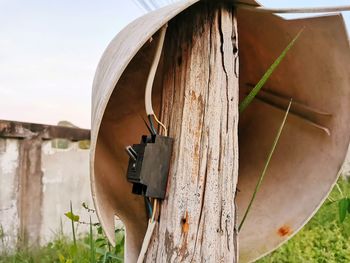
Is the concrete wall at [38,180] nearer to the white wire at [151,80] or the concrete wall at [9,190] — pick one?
the concrete wall at [9,190]

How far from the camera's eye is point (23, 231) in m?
3.34

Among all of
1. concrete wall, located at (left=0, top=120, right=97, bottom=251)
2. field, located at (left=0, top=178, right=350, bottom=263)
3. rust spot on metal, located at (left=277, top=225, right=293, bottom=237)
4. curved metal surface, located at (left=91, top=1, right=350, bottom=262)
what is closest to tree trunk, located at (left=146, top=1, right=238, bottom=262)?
curved metal surface, located at (left=91, top=1, right=350, bottom=262)

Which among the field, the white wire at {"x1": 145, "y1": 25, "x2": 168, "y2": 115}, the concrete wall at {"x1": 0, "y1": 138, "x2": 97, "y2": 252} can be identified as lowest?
the field

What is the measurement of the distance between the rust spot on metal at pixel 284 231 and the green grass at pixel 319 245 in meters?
1.54

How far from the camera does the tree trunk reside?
0.94m

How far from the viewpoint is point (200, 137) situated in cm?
98

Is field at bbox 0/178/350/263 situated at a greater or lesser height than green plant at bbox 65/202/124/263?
lesser

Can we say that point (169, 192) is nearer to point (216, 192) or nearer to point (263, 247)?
point (216, 192)

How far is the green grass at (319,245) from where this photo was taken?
3.09 m

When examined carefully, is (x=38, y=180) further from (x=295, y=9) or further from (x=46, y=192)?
(x=295, y=9)

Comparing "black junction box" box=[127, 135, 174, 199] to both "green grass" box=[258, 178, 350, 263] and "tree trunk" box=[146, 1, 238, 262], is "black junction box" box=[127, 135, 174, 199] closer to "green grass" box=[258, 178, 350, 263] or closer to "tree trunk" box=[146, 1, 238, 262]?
"tree trunk" box=[146, 1, 238, 262]

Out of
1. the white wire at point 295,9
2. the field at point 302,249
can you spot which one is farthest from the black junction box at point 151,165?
the field at point 302,249

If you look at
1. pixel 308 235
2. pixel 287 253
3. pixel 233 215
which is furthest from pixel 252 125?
pixel 308 235

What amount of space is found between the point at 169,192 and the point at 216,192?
10 cm
